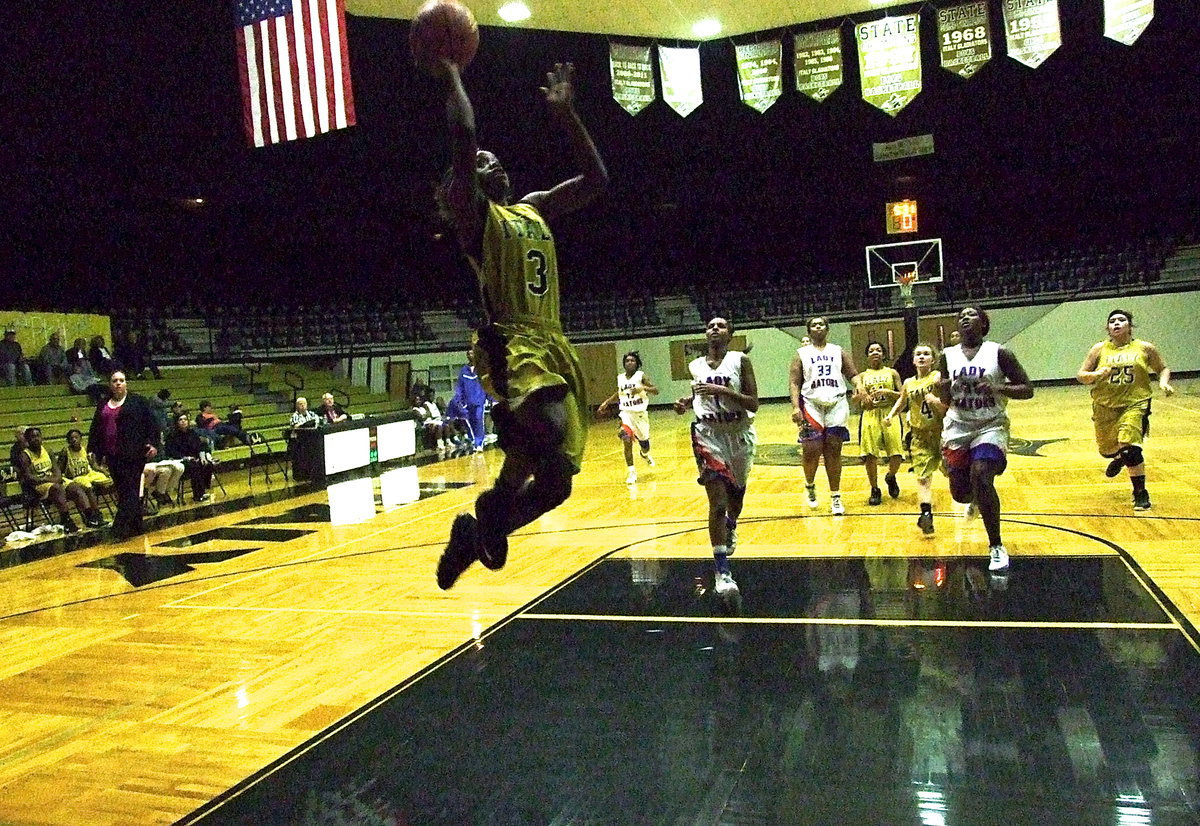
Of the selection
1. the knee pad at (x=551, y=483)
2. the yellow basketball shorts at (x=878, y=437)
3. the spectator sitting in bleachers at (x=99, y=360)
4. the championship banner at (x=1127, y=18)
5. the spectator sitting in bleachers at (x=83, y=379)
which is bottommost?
the yellow basketball shorts at (x=878, y=437)

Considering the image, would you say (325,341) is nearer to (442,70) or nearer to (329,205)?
(329,205)

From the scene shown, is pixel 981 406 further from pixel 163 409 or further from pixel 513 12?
pixel 163 409

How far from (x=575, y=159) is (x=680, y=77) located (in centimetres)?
1004

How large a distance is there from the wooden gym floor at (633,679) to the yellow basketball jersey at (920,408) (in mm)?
750

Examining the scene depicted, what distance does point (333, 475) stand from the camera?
12562 millimetres

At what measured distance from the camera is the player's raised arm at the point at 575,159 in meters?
3.15

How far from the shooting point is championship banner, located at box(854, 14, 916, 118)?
1159 cm

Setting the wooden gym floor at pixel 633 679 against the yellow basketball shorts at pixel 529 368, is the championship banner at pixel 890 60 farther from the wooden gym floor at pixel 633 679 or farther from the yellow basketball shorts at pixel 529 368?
the yellow basketball shorts at pixel 529 368

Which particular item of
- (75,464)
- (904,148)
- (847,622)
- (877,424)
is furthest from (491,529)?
(904,148)

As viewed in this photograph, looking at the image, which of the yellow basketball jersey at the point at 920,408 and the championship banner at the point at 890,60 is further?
the championship banner at the point at 890,60

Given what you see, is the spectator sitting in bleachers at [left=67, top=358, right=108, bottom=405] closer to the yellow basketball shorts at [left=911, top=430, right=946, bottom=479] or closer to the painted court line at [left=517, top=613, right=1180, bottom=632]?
the painted court line at [left=517, top=613, right=1180, bottom=632]

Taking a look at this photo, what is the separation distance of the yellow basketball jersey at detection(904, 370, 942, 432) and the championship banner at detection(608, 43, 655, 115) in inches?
254

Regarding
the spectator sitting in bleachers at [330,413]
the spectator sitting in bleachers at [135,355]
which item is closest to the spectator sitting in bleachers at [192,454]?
the spectator sitting in bleachers at [330,413]

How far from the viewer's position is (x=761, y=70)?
12258mm
